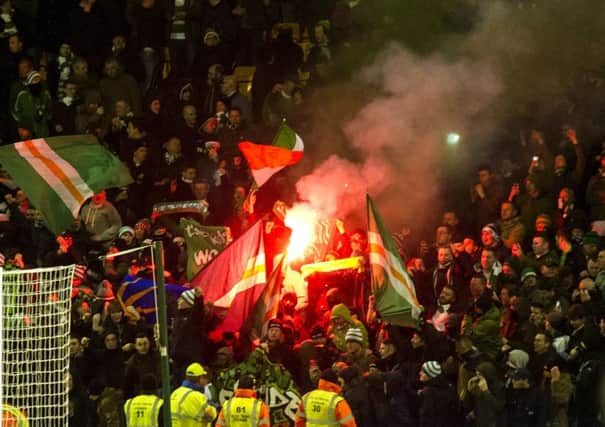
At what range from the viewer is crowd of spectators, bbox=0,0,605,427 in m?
14.7

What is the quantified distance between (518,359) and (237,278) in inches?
138

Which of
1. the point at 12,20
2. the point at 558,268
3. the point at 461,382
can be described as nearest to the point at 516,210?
the point at 558,268

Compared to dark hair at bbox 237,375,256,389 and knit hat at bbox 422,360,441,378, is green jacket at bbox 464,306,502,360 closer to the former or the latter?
knit hat at bbox 422,360,441,378

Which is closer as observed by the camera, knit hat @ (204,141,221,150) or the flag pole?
the flag pole

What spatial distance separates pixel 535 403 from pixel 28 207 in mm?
7392

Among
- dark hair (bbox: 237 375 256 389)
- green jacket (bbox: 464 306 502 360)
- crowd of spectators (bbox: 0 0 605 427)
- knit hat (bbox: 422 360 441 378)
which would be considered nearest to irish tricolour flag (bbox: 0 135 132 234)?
crowd of spectators (bbox: 0 0 605 427)

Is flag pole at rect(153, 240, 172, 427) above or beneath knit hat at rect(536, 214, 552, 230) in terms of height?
beneath

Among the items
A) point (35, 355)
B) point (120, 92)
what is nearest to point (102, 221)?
point (35, 355)

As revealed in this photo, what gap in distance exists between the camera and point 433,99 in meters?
20.3

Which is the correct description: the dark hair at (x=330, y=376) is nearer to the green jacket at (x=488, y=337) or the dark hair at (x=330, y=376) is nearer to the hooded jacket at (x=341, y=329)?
the hooded jacket at (x=341, y=329)

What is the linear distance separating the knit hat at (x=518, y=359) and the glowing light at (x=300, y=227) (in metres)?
3.57

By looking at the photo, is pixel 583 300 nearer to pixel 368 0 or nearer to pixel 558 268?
pixel 558 268

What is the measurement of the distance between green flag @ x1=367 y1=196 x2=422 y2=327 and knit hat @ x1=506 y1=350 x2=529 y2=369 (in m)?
1.18

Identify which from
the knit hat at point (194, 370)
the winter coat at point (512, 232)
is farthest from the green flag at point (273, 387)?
the winter coat at point (512, 232)
